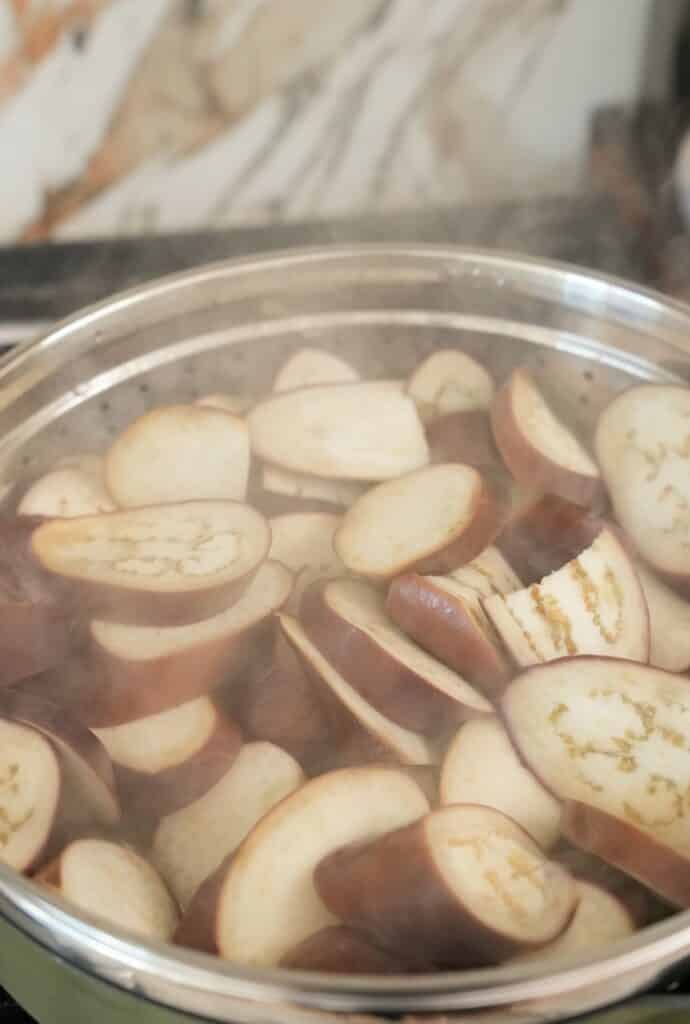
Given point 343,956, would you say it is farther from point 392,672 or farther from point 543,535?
point 543,535

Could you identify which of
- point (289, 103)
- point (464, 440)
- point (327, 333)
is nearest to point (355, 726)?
point (464, 440)

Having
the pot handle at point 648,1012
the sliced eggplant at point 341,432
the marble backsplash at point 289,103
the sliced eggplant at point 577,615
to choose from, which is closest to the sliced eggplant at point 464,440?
the sliced eggplant at point 341,432

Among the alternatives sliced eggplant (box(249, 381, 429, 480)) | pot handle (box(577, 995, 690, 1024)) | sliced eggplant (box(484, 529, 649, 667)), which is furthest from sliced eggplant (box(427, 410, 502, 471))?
pot handle (box(577, 995, 690, 1024))

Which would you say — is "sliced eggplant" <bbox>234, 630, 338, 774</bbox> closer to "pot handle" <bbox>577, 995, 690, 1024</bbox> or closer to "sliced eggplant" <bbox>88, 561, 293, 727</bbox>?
"sliced eggplant" <bbox>88, 561, 293, 727</bbox>

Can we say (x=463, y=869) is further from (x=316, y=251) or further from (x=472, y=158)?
(x=472, y=158)

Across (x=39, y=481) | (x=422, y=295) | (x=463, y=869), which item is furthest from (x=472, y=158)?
(x=463, y=869)

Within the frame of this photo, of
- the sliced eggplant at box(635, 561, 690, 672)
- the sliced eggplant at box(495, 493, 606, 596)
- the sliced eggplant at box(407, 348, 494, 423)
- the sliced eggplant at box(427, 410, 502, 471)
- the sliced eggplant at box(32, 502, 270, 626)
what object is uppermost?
the sliced eggplant at box(32, 502, 270, 626)

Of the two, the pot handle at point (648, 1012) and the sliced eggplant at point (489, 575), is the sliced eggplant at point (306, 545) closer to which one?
the sliced eggplant at point (489, 575)

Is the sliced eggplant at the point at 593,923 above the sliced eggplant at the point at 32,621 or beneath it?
beneath
